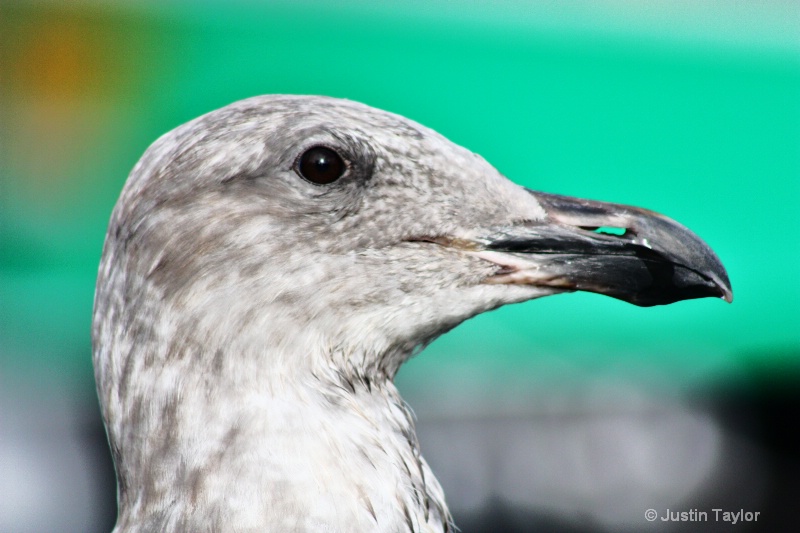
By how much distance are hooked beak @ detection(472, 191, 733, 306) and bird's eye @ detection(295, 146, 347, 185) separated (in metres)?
0.25

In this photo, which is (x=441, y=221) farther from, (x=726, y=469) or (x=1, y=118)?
(x=726, y=469)

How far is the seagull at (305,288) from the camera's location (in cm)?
107

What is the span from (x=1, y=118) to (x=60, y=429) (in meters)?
1.14

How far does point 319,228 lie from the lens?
114 centimetres

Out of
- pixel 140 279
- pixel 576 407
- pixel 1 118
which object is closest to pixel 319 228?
pixel 140 279

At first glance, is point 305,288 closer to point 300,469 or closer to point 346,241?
point 346,241

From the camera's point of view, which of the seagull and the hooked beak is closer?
the seagull

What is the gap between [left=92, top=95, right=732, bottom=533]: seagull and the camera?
1066mm

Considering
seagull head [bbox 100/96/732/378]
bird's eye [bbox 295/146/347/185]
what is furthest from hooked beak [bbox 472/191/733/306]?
bird's eye [bbox 295/146/347/185]

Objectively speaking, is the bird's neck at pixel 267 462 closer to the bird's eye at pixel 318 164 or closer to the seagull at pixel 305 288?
the seagull at pixel 305 288

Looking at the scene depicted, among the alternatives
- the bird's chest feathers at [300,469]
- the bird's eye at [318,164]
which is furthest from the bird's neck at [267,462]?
the bird's eye at [318,164]

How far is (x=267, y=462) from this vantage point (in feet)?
3.44

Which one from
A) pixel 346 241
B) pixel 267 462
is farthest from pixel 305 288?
pixel 267 462

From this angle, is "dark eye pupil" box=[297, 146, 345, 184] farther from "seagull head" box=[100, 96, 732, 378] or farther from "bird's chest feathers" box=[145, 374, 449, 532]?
"bird's chest feathers" box=[145, 374, 449, 532]
